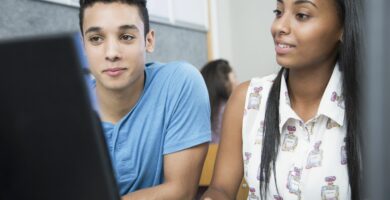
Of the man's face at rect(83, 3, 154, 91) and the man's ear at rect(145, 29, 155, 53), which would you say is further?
the man's ear at rect(145, 29, 155, 53)

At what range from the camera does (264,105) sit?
1.07 meters

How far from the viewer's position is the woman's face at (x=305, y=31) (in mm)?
897

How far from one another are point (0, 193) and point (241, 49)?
356 centimetres

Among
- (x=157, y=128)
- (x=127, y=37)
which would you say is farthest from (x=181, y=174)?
(x=127, y=37)

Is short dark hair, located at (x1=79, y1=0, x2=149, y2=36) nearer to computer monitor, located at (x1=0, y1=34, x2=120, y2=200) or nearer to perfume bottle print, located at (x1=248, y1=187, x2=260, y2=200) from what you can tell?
perfume bottle print, located at (x1=248, y1=187, x2=260, y2=200)

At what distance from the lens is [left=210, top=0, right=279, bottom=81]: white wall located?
3.67 m

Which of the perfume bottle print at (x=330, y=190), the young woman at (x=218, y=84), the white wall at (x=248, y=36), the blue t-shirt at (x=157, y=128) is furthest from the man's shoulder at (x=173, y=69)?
the white wall at (x=248, y=36)

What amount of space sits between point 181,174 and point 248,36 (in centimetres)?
291

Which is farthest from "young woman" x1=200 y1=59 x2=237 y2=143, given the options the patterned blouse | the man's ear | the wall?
the patterned blouse

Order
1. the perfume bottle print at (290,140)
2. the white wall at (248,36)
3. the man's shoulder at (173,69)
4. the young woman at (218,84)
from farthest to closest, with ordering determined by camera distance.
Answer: the white wall at (248,36), the young woman at (218,84), the man's shoulder at (173,69), the perfume bottle print at (290,140)

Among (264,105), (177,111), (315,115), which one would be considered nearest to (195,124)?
(177,111)

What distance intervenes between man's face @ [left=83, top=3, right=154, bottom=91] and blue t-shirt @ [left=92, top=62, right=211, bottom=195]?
8cm

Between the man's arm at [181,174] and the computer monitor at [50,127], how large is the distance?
650 millimetres

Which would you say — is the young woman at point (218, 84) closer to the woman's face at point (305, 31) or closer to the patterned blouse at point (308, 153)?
the patterned blouse at point (308, 153)
